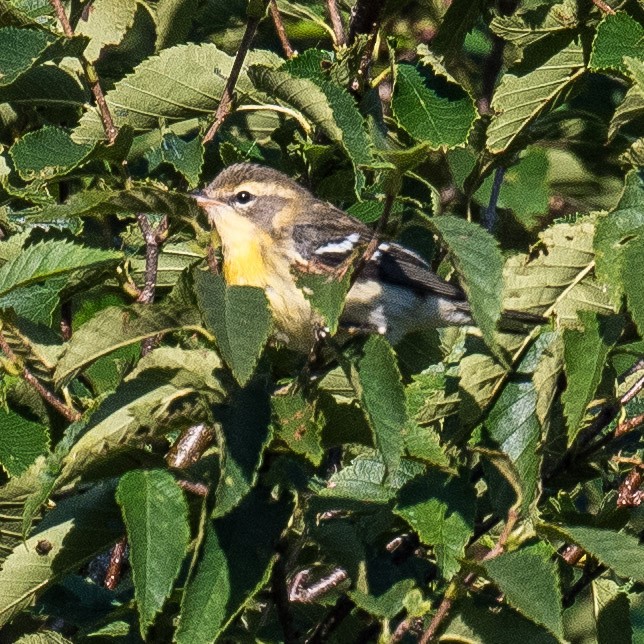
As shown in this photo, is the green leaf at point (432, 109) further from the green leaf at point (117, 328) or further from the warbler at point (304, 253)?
the green leaf at point (117, 328)

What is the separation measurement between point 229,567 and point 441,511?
64 cm

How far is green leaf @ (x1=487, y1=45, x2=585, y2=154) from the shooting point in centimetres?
441

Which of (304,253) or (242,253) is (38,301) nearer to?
(242,253)

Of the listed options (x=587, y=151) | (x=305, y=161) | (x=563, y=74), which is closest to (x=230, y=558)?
(x=305, y=161)

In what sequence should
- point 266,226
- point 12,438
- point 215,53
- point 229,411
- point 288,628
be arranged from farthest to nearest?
1. point 266,226
2. point 215,53
3. point 12,438
4. point 288,628
5. point 229,411

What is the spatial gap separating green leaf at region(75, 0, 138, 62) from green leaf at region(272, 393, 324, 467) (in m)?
2.16

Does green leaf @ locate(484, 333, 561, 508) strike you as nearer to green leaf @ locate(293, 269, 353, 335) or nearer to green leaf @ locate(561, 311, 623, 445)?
green leaf @ locate(561, 311, 623, 445)

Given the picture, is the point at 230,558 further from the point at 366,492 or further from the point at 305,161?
the point at 305,161

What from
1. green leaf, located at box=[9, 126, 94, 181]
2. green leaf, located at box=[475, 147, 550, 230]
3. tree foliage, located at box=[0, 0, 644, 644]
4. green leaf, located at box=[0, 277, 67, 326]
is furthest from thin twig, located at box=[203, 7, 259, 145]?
green leaf, located at box=[475, 147, 550, 230]

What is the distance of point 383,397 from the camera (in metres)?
3.04

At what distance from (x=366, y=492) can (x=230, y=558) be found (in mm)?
554

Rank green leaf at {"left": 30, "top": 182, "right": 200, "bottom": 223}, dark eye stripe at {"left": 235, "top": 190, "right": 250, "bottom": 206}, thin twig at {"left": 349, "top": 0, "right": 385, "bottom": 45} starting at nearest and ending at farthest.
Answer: green leaf at {"left": 30, "top": 182, "right": 200, "bottom": 223}
thin twig at {"left": 349, "top": 0, "right": 385, "bottom": 45}
dark eye stripe at {"left": 235, "top": 190, "right": 250, "bottom": 206}

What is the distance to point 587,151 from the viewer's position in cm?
584

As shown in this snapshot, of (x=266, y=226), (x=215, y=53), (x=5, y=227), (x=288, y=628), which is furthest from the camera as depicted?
(x=266, y=226)
